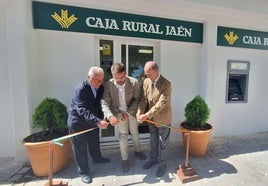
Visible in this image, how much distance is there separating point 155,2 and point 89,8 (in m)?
1.25

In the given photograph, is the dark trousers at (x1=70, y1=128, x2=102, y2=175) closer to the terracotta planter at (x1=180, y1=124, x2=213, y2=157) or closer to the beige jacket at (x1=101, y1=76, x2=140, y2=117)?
the beige jacket at (x1=101, y1=76, x2=140, y2=117)

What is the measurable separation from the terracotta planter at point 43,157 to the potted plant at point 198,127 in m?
2.24

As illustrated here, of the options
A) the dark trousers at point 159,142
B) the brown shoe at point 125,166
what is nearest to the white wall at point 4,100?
the brown shoe at point 125,166

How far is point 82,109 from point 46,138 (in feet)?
2.80

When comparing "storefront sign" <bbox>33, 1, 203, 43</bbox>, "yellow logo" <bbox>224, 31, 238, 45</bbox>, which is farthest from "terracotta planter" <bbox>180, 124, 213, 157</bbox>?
"yellow logo" <bbox>224, 31, 238, 45</bbox>

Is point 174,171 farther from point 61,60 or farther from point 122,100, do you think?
point 61,60

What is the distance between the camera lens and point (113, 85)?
2814 mm

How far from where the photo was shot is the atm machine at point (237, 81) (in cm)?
459

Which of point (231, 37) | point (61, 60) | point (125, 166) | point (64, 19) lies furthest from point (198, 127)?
point (64, 19)

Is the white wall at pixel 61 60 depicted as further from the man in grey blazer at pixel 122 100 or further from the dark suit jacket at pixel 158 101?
the dark suit jacket at pixel 158 101

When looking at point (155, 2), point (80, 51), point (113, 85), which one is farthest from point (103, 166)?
point (155, 2)

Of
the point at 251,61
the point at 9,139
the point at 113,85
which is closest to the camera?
the point at 113,85

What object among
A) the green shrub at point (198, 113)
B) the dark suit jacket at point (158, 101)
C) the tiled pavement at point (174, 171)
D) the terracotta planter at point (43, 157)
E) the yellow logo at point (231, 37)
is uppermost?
the yellow logo at point (231, 37)

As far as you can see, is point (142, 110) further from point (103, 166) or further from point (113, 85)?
point (103, 166)
